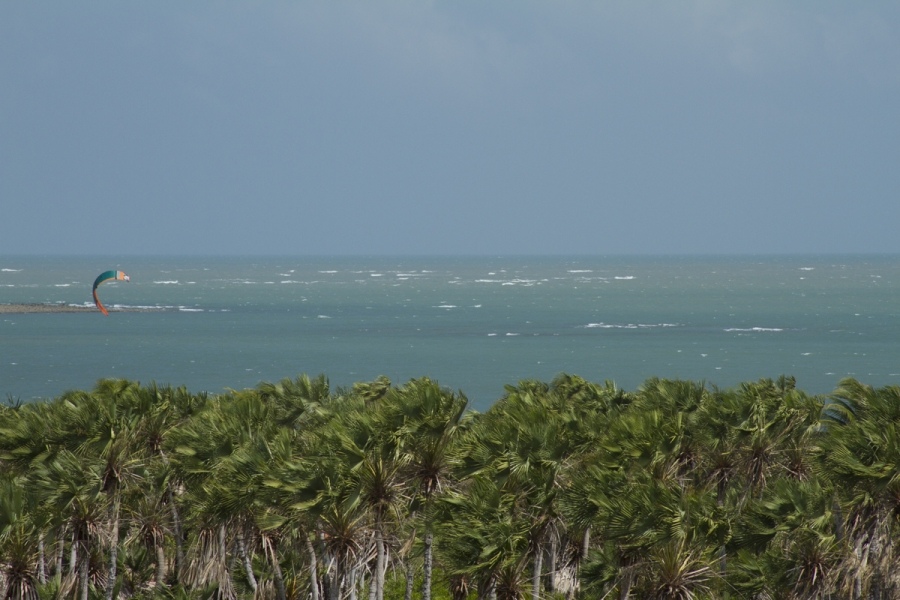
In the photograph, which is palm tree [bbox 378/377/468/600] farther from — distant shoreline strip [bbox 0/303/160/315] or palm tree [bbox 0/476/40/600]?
distant shoreline strip [bbox 0/303/160/315]

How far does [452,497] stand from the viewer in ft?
62.8

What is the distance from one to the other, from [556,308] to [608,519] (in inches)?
5279

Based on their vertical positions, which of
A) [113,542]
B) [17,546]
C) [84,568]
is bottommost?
[84,568]

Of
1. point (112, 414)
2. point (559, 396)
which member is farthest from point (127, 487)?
point (559, 396)

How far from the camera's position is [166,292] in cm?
19262

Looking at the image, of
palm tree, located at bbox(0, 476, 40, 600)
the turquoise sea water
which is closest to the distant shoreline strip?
the turquoise sea water

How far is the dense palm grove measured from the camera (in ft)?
61.5

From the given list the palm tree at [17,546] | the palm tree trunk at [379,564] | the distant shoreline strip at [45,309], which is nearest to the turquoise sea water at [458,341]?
the distant shoreline strip at [45,309]

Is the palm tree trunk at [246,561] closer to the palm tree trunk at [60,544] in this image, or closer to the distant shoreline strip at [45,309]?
the palm tree trunk at [60,544]

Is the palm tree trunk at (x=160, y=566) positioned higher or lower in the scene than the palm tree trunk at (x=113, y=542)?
lower

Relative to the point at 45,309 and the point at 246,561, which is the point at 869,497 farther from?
the point at 45,309

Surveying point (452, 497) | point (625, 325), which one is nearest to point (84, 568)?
point (452, 497)

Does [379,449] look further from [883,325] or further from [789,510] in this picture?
[883,325]

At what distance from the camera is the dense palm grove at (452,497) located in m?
18.7
